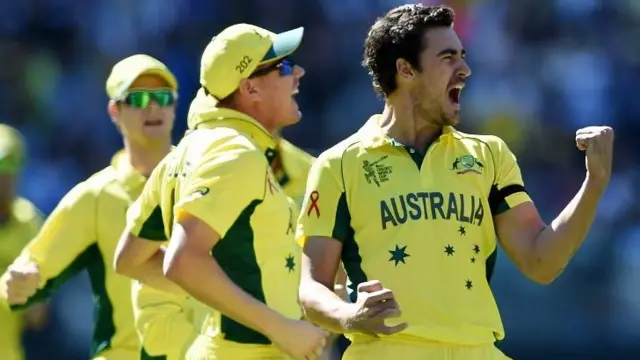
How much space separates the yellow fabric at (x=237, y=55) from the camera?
5711mm

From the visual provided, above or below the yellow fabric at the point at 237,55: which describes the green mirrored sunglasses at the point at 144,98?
below

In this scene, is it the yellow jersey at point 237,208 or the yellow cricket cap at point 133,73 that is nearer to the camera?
the yellow jersey at point 237,208

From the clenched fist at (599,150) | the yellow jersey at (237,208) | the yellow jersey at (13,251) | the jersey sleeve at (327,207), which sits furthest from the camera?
the yellow jersey at (13,251)

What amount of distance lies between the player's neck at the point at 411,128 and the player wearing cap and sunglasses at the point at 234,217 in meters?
0.59

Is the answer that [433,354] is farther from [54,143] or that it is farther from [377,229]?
[54,143]

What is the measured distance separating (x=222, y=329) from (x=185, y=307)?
4.95 feet

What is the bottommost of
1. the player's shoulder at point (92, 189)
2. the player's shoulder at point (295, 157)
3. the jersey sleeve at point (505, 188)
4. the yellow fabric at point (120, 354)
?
the yellow fabric at point (120, 354)

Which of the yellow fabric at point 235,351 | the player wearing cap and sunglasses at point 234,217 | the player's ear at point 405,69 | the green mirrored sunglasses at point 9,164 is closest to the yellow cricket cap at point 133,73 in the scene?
the green mirrored sunglasses at point 9,164

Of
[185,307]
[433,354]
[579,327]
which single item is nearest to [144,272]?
Result: [185,307]

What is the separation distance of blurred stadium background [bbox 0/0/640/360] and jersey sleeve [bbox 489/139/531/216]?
6857 millimetres

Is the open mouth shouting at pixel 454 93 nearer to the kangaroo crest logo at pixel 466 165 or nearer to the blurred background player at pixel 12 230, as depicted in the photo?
the kangaroo crest logo at pixel 466 165

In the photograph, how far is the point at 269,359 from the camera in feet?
17.5

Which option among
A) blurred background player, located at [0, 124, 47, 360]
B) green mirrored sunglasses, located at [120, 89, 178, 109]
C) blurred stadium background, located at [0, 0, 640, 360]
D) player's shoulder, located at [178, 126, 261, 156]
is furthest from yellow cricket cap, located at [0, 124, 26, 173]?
blurred stadium background, located at [0, 0, 640, 360]

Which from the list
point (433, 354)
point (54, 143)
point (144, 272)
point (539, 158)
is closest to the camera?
point (433, 354)
